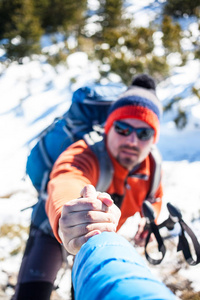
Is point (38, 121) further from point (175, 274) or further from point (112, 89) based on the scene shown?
point (175, 274)

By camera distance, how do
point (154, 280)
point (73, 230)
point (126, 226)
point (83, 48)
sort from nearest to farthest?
1. point (154, 280)
2. point (73, 230)
3. point (126, 226)
4. point (83, 48)

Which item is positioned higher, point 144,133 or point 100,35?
point 144,133

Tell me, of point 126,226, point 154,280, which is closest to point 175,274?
point 126,226

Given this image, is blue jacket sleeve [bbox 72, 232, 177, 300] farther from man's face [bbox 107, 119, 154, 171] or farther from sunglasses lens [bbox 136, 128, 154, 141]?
sunglasses lens [bbox 136, 128, 154, 141]

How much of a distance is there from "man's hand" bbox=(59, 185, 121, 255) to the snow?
1470 millimetres

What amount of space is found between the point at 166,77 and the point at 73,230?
6.33 meters

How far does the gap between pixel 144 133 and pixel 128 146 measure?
0.15 m

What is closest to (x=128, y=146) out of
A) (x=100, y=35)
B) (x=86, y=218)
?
(x=86, y=218)

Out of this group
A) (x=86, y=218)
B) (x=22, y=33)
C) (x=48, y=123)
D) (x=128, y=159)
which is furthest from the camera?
(x=22, y=33)

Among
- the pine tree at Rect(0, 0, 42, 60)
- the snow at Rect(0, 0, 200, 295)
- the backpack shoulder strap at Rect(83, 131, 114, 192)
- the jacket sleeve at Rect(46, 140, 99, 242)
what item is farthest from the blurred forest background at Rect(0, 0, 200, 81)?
the jacket sleeve at Rect(46, 140, 99, 242)

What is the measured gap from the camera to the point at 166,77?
249 inches

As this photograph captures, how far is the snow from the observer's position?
2.87 meters

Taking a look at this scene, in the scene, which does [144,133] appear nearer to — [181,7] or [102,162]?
[102,162]

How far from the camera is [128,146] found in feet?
5.18
